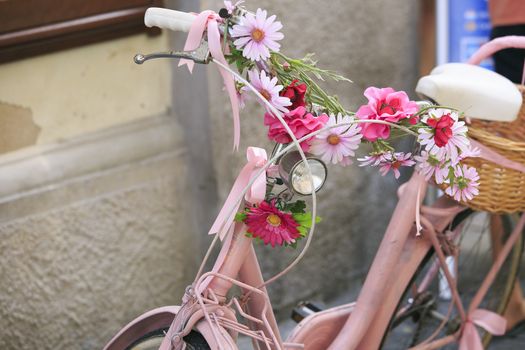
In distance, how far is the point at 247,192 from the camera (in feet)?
7.66

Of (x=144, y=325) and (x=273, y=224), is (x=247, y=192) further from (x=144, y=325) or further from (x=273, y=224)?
(x=144, y=325)

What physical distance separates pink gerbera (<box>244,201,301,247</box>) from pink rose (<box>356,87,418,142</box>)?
0.29 meters

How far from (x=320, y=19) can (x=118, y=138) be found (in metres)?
1.11

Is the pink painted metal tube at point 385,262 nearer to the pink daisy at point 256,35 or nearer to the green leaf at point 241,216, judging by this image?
the green leaf at point 241,216

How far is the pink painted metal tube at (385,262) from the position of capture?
114 inches

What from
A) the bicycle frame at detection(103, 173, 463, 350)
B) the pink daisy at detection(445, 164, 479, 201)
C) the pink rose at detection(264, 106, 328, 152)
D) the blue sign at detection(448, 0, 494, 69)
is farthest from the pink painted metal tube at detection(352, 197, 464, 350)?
the blue sign at detection(448, 0, 494, 69)

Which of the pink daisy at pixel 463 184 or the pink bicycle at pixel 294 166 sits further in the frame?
the pink daisy at pixel 463 184

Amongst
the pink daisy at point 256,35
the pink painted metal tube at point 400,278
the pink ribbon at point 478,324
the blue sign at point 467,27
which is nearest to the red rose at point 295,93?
the pink daisy at point 256,35

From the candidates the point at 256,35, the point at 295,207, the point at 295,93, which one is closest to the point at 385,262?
the point at 295,207

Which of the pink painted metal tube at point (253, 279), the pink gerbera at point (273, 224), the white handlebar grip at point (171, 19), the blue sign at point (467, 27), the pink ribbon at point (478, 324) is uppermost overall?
the blue sign at point (467, 27)

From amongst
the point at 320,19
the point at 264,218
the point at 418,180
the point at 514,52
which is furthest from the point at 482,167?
the point at 320,19

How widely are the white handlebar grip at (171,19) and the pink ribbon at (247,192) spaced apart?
0.38m

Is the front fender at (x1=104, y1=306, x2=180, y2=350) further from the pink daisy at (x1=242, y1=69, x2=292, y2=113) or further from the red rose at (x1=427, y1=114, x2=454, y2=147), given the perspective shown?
the red rose at (x1=427, y1=114, x2=454, y2=147)

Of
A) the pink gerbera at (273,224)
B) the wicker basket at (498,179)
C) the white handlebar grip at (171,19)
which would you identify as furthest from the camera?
the wicker basket at (498,179)
